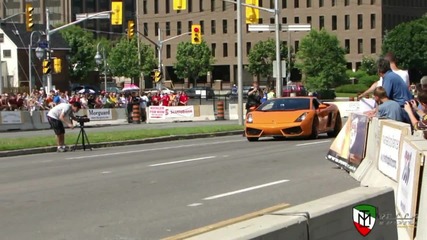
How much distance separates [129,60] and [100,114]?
184 ft

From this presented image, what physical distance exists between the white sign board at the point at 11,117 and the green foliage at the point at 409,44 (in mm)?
62434

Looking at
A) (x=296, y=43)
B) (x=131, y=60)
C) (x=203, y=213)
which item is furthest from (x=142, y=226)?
(x=296, y=43)

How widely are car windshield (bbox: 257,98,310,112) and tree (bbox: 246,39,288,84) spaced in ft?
260

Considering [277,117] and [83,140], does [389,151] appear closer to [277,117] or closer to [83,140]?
[277,117]

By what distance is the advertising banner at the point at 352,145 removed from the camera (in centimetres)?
1441

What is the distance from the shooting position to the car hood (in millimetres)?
24766

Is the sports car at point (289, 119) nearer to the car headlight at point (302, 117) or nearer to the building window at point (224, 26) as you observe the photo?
the car headlight at point (302, 117)

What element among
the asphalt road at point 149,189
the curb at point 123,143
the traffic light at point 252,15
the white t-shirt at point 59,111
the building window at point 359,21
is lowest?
the curb at point 123,143

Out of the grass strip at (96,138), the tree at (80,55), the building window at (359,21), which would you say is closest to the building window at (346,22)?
the building window at (359,21)

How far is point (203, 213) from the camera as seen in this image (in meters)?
10.9

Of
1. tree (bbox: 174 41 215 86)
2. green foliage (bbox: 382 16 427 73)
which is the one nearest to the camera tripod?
green foliage (bbox: 382 16 427 73)

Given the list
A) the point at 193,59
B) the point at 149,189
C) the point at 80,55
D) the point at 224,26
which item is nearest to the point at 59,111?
the point at 149,189

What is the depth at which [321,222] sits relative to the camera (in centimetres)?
547

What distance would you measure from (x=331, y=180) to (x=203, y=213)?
397cm
